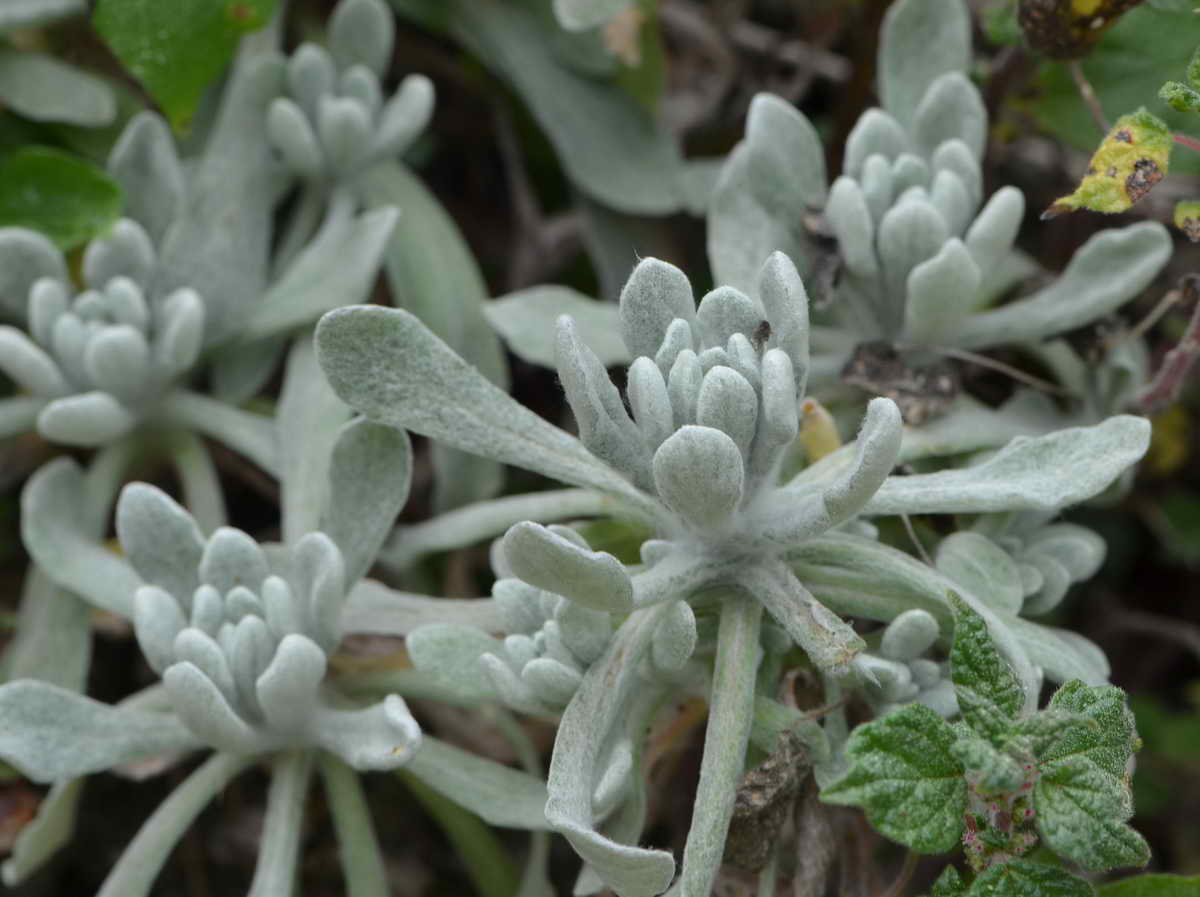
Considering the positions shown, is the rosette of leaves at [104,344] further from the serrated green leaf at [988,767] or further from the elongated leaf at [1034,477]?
the serrated green leaf at [988,767]

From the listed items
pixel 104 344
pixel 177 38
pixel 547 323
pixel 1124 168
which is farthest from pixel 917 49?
pixel 104 344

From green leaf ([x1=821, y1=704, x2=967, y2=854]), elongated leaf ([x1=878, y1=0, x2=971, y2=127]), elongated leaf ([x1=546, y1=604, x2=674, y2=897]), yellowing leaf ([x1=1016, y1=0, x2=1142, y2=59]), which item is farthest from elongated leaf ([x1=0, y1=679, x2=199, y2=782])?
yellowing leaf ([x1=1016, y1=0, x2=1142, y2=59])

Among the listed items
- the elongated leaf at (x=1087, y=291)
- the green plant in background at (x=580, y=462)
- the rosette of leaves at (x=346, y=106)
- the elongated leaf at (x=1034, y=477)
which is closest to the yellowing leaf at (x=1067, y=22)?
the green plant in background at (x=580, y=462)

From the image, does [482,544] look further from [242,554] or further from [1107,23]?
[1107,23]

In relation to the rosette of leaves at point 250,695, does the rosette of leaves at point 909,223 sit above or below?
above

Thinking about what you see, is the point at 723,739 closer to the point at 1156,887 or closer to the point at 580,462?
the point at 580,462

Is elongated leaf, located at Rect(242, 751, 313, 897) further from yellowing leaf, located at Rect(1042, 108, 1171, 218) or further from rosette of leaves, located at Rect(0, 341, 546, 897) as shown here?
yellowing leaf, located at Rect(1042, 108, 1171, 218)
